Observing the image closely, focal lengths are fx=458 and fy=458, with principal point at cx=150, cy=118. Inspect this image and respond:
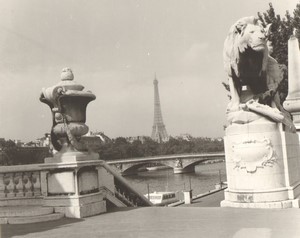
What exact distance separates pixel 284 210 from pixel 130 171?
84.3m

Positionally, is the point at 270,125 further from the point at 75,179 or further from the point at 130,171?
the point at 130,171

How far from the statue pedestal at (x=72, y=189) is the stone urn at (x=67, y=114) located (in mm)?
278

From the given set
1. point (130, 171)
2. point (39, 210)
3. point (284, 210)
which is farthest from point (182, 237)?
point (130, 171)

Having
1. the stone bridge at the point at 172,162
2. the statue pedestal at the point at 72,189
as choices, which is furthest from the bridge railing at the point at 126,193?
the stone bridge at the point at 172,162

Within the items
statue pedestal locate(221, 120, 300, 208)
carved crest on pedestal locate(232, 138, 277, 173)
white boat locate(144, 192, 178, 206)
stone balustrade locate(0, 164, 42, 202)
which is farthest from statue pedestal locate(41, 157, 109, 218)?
white boat locate(144, 192, 178, 206)

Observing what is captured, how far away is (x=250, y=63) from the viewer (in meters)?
8.29

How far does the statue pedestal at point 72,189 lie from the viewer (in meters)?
8.17

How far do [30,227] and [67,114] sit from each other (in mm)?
2357

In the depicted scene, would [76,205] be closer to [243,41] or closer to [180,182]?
[243,41]

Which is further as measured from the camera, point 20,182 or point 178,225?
Result: point 20,182

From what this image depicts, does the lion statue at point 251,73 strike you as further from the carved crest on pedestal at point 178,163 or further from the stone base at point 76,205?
the carved crest on pedestal at point 178,163

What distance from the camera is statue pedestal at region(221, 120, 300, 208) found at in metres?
8.09

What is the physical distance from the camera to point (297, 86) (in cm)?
1348

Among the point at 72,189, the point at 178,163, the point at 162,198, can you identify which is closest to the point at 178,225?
the point at 72,189
